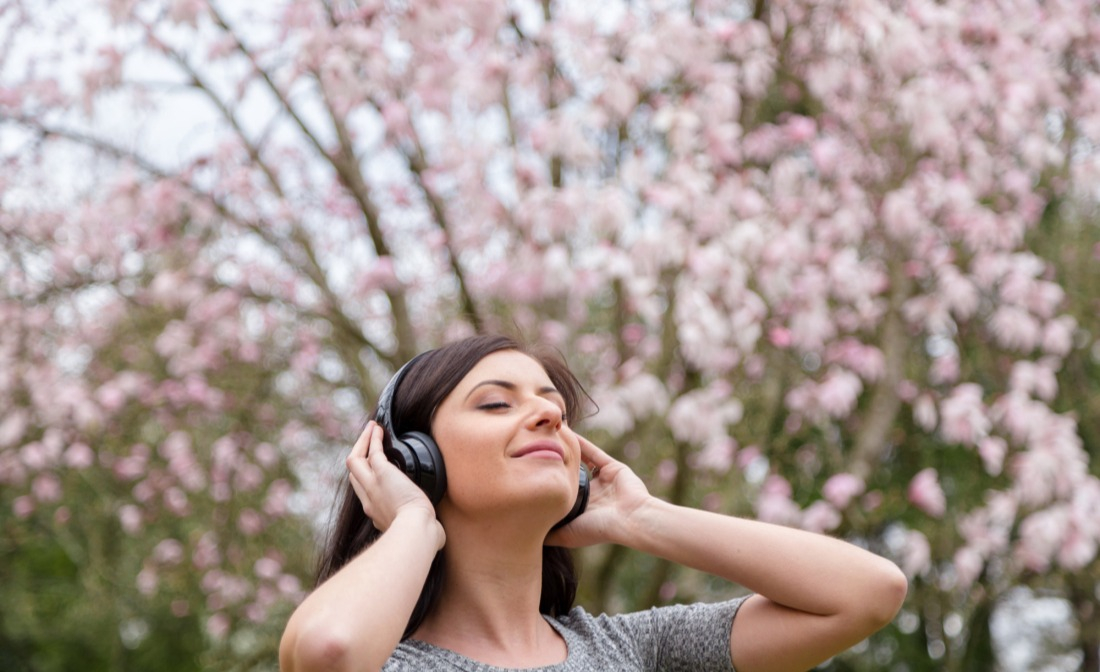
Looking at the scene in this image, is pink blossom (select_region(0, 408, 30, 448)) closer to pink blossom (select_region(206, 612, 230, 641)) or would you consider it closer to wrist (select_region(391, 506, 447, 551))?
pink blossom (select_region(206, 612, 230, 641))

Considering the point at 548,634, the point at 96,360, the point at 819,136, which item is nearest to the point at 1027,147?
the point at 819,136

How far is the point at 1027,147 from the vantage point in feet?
16.4

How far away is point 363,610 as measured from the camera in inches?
53.2

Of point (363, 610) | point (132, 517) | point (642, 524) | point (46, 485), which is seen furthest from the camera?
point (46, 485)

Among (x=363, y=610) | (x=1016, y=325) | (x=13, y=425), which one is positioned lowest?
(x=1016, y=325)

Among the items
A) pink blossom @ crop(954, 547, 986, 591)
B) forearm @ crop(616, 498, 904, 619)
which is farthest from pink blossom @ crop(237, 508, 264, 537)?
forearm @ crop(616, 498, 904, 619)

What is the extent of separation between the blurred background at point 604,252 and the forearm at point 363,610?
2.40 meters

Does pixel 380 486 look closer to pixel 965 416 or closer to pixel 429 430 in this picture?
pixel 429 430

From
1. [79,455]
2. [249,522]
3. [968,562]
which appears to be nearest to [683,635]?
[968,562]

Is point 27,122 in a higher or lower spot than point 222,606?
higher

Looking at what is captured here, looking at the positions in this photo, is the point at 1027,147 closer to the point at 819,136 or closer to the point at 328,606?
the point at 819,136

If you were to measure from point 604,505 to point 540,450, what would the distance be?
29cm

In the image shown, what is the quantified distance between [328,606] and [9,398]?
18.0ft

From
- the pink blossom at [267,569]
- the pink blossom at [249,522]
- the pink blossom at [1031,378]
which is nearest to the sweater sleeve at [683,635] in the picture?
the pink blossom at [1031,378]
